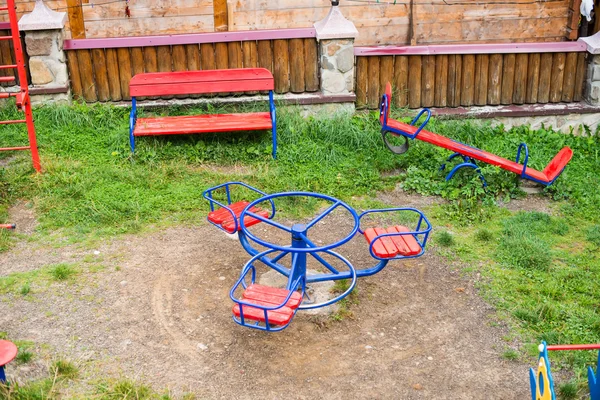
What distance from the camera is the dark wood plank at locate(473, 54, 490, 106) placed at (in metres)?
9.55

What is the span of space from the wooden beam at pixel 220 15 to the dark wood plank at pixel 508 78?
4420 millimetres

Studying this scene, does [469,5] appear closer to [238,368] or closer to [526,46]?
[526,46]

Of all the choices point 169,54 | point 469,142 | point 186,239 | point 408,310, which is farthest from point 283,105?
point 408,310

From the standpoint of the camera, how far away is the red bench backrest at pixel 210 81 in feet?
29.1

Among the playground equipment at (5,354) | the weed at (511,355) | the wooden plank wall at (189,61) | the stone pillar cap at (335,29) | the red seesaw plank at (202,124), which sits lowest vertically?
the weed at (511,355)

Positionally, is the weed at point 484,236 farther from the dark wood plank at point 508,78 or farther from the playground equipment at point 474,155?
the dark wood plank at point 508,78

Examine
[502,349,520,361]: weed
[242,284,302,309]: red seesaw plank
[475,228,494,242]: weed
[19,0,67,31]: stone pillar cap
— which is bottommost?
[502,349,520,361]: weed

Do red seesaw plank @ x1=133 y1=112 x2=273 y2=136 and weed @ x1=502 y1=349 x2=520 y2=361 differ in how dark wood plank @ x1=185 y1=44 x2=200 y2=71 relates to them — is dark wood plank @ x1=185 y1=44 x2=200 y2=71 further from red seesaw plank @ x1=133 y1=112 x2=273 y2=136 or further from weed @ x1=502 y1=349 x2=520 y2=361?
weed @ x1=502 y1=349 x2=520 y2=361

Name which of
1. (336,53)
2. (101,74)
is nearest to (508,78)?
(336,53)

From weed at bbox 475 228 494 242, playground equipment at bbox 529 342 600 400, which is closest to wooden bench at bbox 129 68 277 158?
weed at bbox 475 228 494 242

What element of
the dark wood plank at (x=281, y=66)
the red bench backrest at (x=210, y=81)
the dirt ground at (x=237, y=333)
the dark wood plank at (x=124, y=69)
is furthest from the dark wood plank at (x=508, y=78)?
the dark wood plank at (x=124, y=69)

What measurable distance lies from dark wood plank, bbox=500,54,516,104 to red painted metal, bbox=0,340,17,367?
700 cm

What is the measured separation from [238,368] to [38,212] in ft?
10.8

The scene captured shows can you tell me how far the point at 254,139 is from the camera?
8.97m
